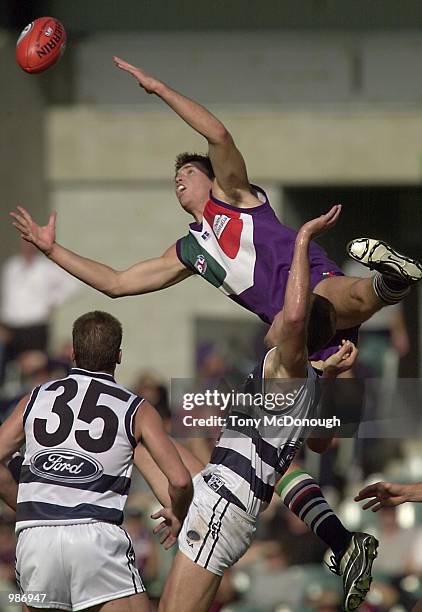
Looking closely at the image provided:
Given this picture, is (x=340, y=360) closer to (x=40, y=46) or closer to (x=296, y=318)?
(x=296, y=318)

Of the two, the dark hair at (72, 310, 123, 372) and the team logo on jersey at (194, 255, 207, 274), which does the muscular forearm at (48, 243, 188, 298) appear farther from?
the dark hair at (72, 310, 123, 372)

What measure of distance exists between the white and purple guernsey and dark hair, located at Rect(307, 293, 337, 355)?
0.37m

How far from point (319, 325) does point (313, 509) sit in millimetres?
947

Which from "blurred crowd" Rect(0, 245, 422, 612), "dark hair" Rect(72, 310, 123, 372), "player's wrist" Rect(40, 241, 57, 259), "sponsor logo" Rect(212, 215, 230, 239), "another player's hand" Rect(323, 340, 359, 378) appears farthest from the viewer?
"blurred crowd" Rect(0, 245, 422, 612)

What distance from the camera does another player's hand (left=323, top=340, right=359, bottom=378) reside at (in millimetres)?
6094

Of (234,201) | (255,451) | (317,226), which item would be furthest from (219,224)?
(255,451)

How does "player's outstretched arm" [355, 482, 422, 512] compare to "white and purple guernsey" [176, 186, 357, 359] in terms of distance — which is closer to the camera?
"player's outstretched arm" [355, 482, 422, 512]

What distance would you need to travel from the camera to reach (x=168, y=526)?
585 cm

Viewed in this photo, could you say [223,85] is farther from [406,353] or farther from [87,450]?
[87,450]

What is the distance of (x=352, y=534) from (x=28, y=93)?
8.60 m

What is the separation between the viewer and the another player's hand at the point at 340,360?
20.0ft

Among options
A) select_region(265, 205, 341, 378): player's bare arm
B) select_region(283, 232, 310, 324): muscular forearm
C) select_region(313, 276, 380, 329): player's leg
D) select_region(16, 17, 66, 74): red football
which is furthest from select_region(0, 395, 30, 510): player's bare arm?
select_region(16, 17, 66, 74): red football

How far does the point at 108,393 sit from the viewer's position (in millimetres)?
5570

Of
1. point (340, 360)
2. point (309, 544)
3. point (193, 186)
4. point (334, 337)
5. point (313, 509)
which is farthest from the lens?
point (309, 544)
